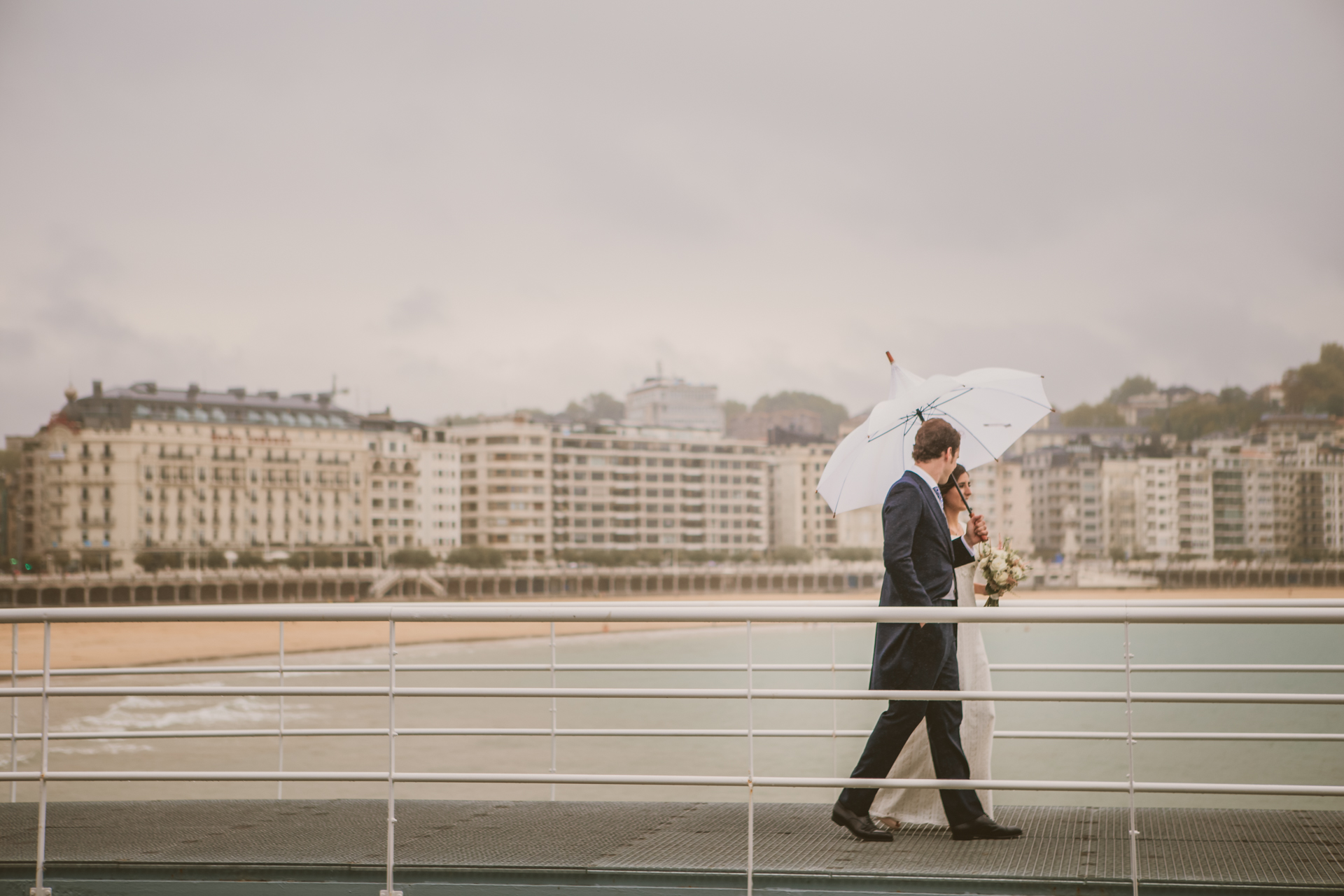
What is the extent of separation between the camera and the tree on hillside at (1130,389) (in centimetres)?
13662

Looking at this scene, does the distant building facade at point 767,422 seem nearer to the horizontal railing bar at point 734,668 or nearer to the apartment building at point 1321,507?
the apartment building at point 1321,507

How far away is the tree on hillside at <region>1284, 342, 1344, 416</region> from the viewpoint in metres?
123

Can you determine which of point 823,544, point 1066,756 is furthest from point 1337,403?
point 1066,756

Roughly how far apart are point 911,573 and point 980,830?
954 mm

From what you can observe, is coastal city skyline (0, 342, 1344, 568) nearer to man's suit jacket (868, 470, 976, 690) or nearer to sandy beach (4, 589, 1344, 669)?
sandy beach (4, 589, 1344, 669)

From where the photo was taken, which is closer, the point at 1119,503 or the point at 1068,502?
the point at 1119,503

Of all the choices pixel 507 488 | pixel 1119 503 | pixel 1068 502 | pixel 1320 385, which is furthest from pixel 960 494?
pixel 1320 385

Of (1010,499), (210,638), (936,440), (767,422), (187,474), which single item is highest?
(767,422)

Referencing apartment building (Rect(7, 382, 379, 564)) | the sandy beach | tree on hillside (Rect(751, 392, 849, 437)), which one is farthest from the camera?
tree on hillside (Rect(751, 392, 849, 437))

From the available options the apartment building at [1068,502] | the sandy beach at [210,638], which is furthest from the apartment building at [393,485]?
the apartment building at [1068,502]

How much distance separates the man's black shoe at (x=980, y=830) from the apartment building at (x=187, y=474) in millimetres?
95637

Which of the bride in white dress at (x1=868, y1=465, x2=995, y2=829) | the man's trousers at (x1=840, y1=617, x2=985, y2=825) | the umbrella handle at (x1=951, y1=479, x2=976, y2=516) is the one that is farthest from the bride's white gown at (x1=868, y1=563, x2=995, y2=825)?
the umbrella handle at (x1=951, y1=479, x2=976, y2=516)

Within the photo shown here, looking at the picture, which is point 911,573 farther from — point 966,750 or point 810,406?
point 810,406

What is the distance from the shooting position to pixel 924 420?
4.83 m
